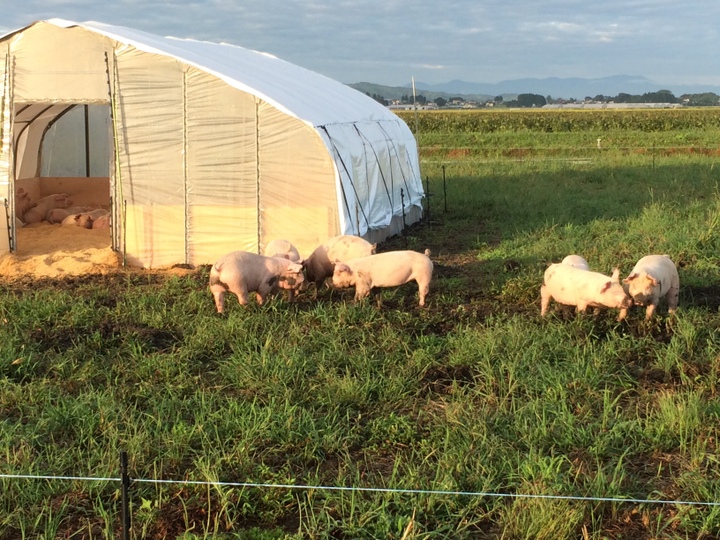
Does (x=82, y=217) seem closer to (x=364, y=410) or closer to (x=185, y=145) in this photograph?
(x=185, y=145)

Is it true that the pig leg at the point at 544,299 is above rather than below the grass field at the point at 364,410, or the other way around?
above

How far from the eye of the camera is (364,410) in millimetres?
6066

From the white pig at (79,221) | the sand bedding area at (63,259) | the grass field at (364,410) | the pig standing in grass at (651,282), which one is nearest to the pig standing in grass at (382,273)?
the grass field at (364,410)

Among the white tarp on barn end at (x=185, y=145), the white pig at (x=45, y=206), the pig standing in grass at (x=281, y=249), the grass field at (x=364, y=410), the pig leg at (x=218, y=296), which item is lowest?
the grass field at (x=364, y=410)

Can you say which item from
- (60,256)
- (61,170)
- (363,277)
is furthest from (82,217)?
(363,277)

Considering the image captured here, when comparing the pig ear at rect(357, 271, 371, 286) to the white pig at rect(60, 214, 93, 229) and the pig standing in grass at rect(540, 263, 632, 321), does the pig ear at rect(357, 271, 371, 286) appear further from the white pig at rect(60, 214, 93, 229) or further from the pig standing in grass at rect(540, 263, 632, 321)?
the white pig at rect(60, 214, 93, 229)

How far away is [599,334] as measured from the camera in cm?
766

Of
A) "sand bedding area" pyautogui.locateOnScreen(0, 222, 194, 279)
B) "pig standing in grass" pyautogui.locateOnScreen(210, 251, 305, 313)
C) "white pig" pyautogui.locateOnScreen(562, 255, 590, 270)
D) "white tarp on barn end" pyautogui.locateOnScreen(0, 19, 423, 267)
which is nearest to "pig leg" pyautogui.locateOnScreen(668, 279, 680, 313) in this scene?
"white pig" pyautogui.locateOnScreen(562, 255, 590, 270)

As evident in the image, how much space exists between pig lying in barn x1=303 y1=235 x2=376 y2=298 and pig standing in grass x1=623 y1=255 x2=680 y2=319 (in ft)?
10.4

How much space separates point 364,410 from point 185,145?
6555 millimetres

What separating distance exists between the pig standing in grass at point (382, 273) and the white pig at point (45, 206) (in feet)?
26.2

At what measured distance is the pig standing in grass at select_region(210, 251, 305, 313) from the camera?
8461 mm

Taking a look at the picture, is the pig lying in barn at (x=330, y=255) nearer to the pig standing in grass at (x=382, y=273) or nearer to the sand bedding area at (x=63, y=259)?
the pig standing in grass at (x=382, y=273)

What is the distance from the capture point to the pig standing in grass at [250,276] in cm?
846
